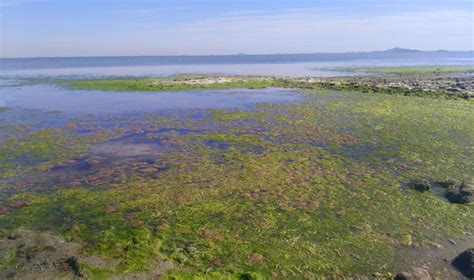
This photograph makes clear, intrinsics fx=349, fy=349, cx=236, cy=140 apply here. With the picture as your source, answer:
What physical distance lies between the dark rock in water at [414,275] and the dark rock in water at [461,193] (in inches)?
182

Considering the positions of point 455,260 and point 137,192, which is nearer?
point 455,260

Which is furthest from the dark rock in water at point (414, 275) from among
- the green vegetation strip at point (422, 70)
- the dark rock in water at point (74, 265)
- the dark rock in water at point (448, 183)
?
the green vegetation strip at point (422, 70)

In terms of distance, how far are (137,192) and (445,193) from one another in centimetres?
1041

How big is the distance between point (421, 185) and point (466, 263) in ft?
15.3

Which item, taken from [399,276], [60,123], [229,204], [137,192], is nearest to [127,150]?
[137,192]

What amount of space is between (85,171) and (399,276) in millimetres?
11651

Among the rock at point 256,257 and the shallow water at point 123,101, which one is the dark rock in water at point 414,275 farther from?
the shallow water at point 123,101

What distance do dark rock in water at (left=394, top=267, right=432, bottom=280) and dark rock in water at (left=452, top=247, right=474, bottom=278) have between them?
31.3 inches

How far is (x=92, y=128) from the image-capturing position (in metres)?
21.9

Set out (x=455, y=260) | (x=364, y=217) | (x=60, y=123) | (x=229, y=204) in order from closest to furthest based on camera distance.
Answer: (x=455, y=260)
(x=364, y=217)
(x=229, y=204)
(x=60, y=123)

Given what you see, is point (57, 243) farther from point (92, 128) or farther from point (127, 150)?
point (92, 128)

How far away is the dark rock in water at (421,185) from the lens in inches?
472

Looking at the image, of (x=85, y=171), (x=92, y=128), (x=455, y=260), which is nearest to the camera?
(x=455, y=260)

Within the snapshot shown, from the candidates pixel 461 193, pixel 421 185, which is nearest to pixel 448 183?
pixel 461 193
